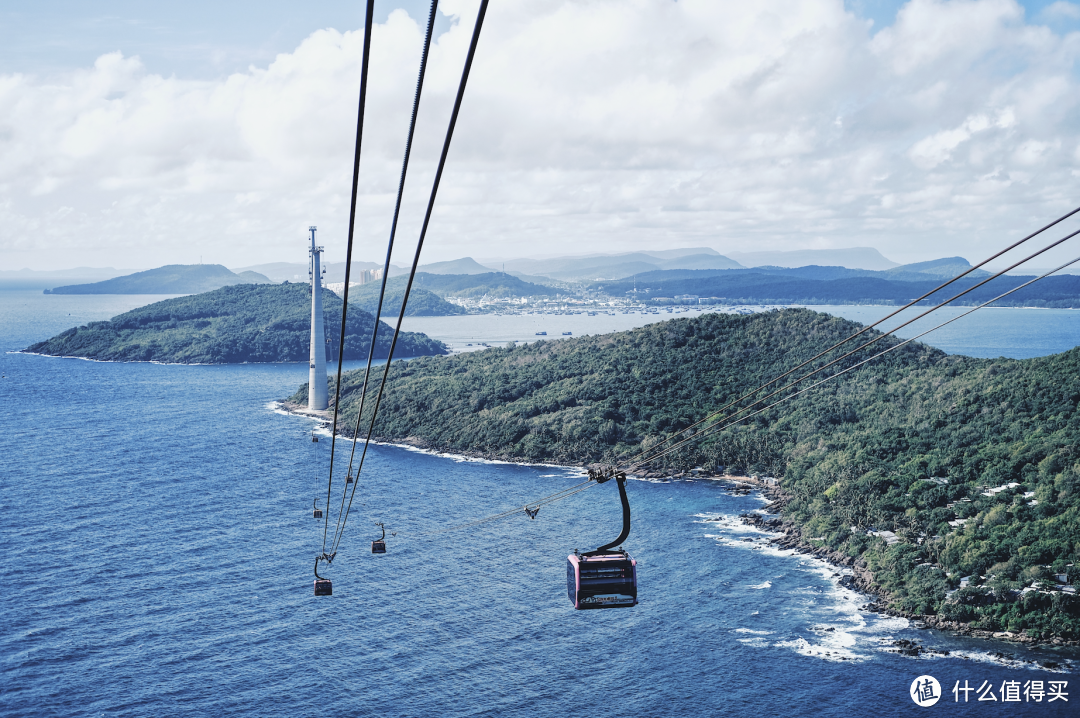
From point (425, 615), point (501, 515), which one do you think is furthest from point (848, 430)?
point (425, 615)

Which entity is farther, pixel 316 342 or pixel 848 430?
pixel 316 342

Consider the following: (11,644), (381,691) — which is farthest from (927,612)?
(11,644)

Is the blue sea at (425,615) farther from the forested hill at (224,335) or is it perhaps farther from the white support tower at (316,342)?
the forested hill at (224,335)

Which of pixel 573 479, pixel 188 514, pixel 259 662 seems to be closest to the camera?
pixel 259 662

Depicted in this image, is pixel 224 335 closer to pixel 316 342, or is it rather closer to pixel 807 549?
pixel 316 342

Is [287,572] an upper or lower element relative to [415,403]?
lower

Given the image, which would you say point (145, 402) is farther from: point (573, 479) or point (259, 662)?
point (259, 662)

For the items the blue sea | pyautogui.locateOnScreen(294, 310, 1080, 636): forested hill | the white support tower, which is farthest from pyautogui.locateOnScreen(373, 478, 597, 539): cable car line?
the white support tower
